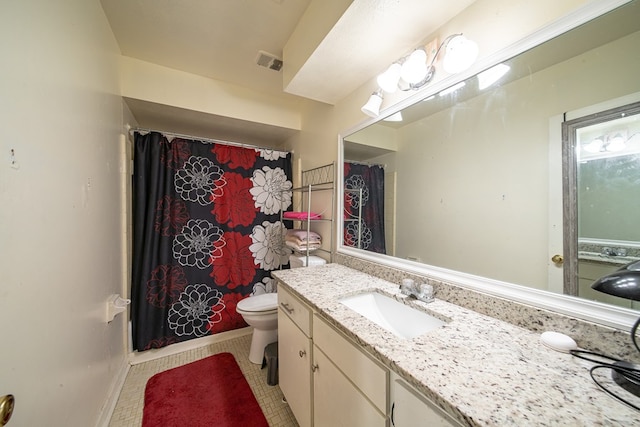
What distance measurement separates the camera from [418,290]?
99 centimetres

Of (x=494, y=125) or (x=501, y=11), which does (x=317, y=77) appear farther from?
(x=494, y=125)

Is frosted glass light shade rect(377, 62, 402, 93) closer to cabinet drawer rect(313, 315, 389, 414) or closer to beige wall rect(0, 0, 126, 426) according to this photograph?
cabinet drawer rect(313, 315, 389, 414)

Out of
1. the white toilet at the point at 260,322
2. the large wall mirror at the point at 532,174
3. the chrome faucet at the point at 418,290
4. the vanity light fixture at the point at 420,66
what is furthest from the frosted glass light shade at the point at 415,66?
the white toilet at the point at 260,322

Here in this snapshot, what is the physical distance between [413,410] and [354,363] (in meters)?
0.22

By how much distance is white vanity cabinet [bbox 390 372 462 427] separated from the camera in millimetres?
480

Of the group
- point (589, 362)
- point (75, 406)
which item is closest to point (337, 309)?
point (589, 362)

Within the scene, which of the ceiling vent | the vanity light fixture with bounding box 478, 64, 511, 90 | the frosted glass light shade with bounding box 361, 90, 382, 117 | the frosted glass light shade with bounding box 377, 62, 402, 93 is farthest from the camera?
the ceiling vent

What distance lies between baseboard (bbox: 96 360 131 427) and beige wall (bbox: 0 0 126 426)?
72 mm

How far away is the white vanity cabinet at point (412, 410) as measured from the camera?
18.9 inches

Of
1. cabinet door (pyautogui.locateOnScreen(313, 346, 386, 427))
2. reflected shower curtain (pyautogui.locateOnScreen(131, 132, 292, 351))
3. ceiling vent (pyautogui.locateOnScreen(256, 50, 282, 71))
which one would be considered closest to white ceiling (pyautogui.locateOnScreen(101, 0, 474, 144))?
ceiling vent (pyautogui.locateOnScreen(256, 50, 282, 71))

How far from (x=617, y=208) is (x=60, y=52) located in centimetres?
192

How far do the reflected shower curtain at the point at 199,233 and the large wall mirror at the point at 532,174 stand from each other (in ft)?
4.85

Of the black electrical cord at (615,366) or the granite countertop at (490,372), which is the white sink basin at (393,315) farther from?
the black electrical cord at (615,366)

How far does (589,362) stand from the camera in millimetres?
568
